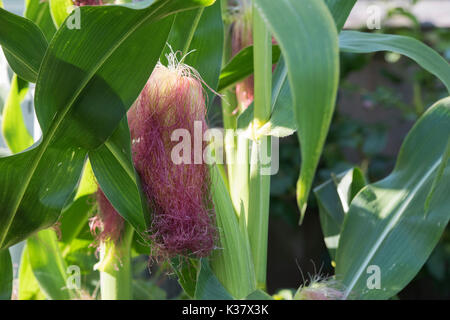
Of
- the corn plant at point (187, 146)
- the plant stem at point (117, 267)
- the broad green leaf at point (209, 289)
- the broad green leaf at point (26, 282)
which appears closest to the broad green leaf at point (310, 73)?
the corn plant at point (187, 146)

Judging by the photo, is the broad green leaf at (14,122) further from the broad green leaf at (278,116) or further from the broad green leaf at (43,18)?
the broad green leaf at (278,116)

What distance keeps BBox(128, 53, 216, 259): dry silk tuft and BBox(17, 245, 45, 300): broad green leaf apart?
0.33m

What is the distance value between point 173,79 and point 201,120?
5cm

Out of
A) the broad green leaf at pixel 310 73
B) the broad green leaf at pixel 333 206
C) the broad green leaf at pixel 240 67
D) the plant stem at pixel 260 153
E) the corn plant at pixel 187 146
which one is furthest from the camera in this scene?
the broad green leaf at pixel 333 206

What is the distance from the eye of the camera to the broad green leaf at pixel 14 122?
28.2 inches

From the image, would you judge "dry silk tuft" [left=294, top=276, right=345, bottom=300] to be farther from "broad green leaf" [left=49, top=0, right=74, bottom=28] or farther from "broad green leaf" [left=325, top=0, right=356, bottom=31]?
"broad green leaf" [left=49, top=0, right=74, bottom=28]

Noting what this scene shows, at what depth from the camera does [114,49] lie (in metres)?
0.48

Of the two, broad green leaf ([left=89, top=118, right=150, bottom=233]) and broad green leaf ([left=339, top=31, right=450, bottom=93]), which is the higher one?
broad green leaf ([left=339, top=31, right=450, bottom=93])

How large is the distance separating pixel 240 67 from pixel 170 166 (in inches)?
7.9

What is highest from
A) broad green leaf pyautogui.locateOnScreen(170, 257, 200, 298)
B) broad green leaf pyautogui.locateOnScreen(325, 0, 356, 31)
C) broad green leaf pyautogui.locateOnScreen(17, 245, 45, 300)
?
broad green leaf pyautogui.locateOnScreen(325, 0, 356, 31)

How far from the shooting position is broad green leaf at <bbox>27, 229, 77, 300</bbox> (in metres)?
0.73

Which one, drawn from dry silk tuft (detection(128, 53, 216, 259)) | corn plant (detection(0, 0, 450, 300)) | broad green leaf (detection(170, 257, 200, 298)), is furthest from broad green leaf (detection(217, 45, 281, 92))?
broad green leaf (detection(170, 257, 200, 298))

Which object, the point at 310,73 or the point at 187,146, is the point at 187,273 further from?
the point at 310,73
